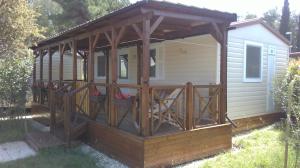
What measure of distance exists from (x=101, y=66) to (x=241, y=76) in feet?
22.1

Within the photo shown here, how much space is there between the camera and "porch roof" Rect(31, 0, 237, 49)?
4724 mm

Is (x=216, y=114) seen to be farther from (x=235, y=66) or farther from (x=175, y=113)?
(x=235, y=66)

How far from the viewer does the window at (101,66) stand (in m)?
12.3

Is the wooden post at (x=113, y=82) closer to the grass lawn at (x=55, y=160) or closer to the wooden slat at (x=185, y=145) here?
the grass lawn at (x=55, y=160)

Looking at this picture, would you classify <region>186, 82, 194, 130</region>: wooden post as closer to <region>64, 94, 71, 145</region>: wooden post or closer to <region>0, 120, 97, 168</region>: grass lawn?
<region>0, 120, 97, 168</region>: grass lawn

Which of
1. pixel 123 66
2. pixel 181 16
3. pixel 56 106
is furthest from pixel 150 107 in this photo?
pixel 123 66

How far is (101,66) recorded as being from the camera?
1252 centimetres

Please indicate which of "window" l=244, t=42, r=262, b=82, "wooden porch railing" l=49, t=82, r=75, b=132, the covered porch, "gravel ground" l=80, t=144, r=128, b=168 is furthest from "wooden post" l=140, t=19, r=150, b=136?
"window" l=244, t=42, r=262, b=82

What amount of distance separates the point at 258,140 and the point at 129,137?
3355 mm

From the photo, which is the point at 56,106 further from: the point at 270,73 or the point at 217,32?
the point at 270,73

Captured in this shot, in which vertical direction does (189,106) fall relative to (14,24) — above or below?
below

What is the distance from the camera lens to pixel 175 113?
539cm

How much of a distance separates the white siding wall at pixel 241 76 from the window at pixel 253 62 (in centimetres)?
14

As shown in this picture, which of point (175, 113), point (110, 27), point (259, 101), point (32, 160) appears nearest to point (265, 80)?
point (259, 101)
